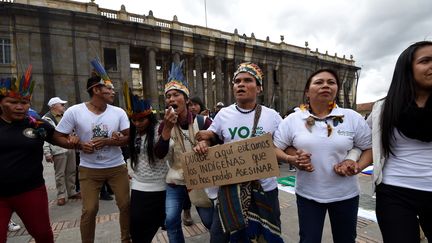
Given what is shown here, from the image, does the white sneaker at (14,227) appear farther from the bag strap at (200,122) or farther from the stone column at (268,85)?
the stone column at (268,85)

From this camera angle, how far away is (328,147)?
2172mm

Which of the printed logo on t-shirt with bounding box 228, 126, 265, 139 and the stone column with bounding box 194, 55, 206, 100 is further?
the stone column with bounding box 194, 55, 206, 100

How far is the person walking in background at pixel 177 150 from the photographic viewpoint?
2.74 meters

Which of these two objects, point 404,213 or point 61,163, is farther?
point 61,163

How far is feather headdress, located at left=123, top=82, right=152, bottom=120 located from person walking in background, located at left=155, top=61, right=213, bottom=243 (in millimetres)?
244

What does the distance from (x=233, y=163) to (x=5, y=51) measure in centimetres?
2497

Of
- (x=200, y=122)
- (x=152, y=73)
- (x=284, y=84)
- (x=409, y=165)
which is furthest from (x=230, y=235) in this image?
(x=284, y=84)

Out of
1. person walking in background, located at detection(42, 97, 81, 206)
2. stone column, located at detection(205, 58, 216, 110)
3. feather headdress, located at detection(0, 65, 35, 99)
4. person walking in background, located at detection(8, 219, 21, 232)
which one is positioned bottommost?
person walking in background, located at detection(8, 219, 21, 232)

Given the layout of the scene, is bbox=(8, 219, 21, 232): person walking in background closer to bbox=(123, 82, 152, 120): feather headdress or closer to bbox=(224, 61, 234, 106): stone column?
bbox=(123, 82, 152, 120): feather headdress

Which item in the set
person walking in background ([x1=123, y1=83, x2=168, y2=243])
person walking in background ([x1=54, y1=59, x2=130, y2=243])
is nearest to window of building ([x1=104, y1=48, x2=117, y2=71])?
person walking in background ([x1=54, y1=59, x2=130, y2=243])

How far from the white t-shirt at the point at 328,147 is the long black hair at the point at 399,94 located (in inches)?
10.6

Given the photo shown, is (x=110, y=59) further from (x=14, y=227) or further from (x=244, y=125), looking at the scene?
(x=244, y=125)

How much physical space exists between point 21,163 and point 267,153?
2.35 m

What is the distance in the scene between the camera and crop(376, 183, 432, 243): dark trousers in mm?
1783
